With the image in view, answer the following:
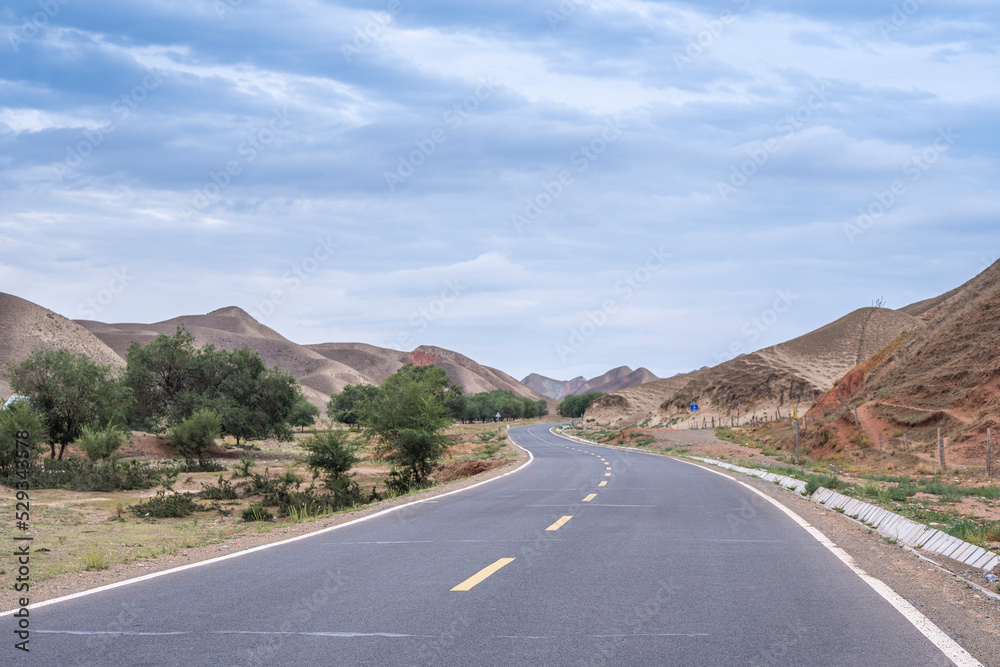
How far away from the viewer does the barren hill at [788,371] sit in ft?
314

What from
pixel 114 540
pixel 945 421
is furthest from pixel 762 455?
pixel 114 540

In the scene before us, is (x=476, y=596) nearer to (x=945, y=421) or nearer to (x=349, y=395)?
(x=945, y=421)

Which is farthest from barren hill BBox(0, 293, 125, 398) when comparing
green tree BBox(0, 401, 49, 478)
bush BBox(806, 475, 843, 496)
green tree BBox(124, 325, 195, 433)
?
bush BBox(806, 475, 843, 496)

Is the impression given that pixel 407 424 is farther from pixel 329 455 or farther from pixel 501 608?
pixel 501 608

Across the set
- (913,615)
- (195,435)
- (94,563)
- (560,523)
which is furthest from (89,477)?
(913,615)

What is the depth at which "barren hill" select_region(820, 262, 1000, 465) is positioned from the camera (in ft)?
120

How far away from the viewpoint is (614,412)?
15538 centimetres

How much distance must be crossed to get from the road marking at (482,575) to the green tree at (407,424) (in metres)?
21.3

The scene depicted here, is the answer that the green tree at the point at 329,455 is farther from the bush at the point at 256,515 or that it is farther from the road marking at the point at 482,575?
the road marking at the point at 482,575

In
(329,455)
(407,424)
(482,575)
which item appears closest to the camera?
(482,575)

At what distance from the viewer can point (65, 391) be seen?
127 ft

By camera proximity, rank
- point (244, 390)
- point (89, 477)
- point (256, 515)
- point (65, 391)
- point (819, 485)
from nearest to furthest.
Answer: point (819, 485)
point (256, 515)
point (89, 477)
point (65, 391)
point (244, 390)

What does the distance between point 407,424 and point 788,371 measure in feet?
259

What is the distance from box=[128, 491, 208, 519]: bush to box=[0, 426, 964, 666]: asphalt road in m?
13.2
